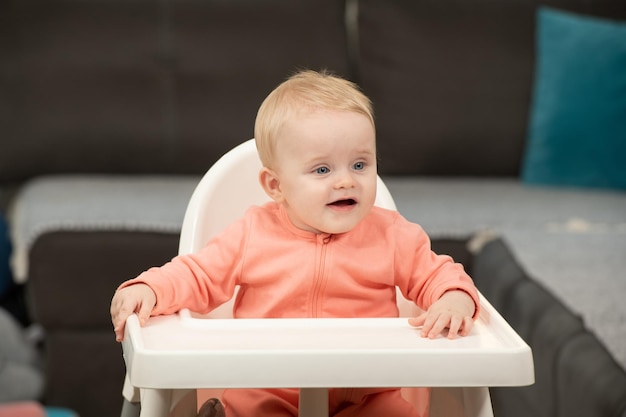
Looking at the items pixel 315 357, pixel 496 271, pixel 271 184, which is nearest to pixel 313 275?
pixel 271 184

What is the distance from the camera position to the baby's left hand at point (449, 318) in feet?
3.14

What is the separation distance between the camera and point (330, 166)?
1.06m

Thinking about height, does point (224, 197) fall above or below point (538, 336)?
above

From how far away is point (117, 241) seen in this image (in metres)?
2.07

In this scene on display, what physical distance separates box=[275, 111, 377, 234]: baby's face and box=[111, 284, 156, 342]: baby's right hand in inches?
7.8

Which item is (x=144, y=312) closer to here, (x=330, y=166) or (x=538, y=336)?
(x=330, y=166)

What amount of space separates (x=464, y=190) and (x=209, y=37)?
0.78 m

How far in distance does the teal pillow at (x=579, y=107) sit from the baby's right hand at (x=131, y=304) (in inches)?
65.2

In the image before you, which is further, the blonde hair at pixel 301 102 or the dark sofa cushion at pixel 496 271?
the dark sofa cushion at pixel 496 271

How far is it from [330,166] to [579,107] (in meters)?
1.51

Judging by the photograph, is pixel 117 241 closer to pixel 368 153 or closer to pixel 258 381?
pixel 368 153

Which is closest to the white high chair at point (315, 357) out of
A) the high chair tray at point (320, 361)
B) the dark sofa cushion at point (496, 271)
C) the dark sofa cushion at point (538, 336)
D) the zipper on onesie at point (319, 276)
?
the high chair tray at point (320, 361)

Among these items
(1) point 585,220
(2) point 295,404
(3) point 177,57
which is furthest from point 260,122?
(3) point 177,57

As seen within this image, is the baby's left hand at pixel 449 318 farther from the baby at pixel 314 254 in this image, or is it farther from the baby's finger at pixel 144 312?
the baby's finger at pixel 144 312
